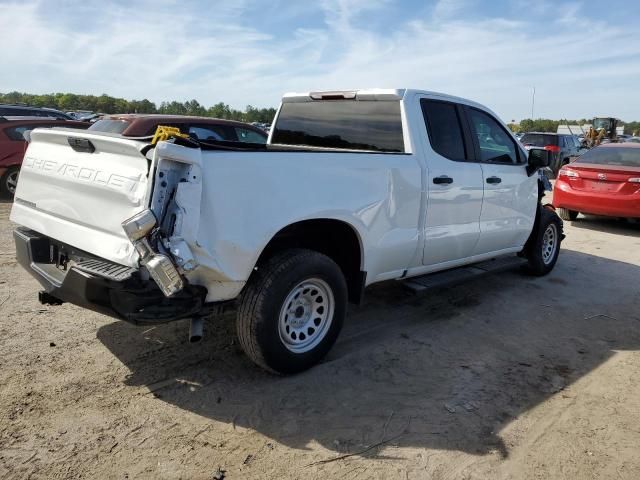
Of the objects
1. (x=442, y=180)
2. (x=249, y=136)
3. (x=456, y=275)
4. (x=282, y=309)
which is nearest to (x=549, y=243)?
(x=456, y=275)

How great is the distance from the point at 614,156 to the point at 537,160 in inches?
215

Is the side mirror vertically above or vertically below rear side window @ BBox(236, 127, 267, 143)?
below

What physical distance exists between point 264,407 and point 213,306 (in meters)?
0.71

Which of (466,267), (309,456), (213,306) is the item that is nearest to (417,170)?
(466,267)

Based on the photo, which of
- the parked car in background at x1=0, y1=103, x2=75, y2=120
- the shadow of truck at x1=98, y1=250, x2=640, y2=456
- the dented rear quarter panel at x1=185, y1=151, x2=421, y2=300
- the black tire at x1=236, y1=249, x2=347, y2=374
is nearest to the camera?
the dented rear quarter panel at x1=185, y1=151, x2=421, y2=300

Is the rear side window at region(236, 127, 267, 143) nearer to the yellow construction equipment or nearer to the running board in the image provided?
the running board

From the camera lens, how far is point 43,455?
272 centimetres

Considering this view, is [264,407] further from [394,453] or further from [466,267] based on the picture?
[466,267]

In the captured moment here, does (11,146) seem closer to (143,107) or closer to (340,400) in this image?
(340,400)

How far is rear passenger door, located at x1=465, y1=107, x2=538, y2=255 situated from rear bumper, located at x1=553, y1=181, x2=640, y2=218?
4045 millimetres

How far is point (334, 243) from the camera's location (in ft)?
13.5

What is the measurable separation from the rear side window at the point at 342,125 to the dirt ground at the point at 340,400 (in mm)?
1590

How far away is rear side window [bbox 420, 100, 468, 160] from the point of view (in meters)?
4.57

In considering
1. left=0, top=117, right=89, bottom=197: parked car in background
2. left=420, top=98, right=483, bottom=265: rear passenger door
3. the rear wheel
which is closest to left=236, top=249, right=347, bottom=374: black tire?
left=420, top=98, right=483, bottom=265: rear passenger door
